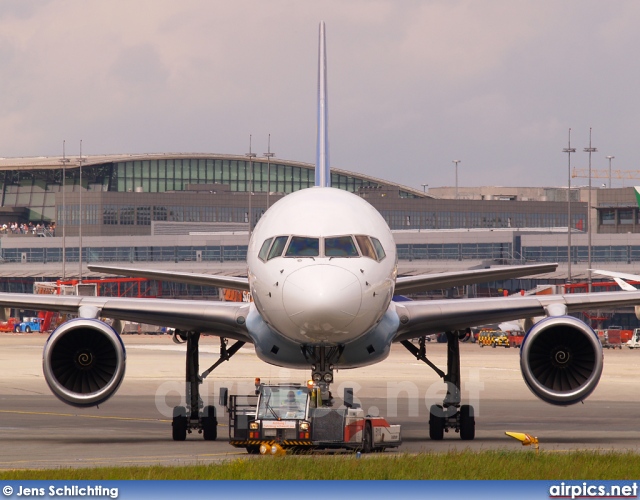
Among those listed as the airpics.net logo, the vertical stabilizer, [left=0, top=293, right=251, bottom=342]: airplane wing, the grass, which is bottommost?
the grass

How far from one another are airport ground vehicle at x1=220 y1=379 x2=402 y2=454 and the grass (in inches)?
53.9

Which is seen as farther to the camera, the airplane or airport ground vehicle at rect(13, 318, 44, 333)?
airport ground vehicle at rect(13, 318, 44, 333)

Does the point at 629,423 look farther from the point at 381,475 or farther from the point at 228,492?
the point at 228,492

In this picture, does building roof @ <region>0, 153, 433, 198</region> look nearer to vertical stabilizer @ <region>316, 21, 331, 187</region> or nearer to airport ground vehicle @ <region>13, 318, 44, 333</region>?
airport ground vehicle @ <region>13, 318, 44, 333</region>

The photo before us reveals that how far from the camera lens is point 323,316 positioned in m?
20.4

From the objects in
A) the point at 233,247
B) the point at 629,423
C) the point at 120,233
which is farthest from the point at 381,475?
the point at 120,233

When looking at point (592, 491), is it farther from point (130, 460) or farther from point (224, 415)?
point (224, 415)

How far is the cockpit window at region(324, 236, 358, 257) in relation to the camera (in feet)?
70.5

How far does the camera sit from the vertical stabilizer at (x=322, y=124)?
31375 mm

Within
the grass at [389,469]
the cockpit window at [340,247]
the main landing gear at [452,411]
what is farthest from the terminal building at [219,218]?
the grass at [389,469]

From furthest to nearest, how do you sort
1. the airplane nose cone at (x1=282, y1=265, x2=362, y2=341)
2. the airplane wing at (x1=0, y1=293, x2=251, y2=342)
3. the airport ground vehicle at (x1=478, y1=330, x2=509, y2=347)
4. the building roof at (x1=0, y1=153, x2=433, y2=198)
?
the building roof at (x1=0, y1=153, x2=433, y2=198) → the airport ground vehicle at (x1=478, y1=330, x2=509, y2=347) → the airplane wing at (x1=0, y1=293, x2=251, y2=342) → the airplane nose cone at (x1=282, y1=265, x2=362, y2=341)

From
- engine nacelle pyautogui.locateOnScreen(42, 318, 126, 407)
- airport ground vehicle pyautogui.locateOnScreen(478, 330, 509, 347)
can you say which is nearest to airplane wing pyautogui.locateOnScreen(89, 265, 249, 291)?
engine nacelle pyautogui.locateOnScreen(42, 318, 126, 407)

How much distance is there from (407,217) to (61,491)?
476ft

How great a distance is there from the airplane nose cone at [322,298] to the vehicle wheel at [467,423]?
6.56 metres
